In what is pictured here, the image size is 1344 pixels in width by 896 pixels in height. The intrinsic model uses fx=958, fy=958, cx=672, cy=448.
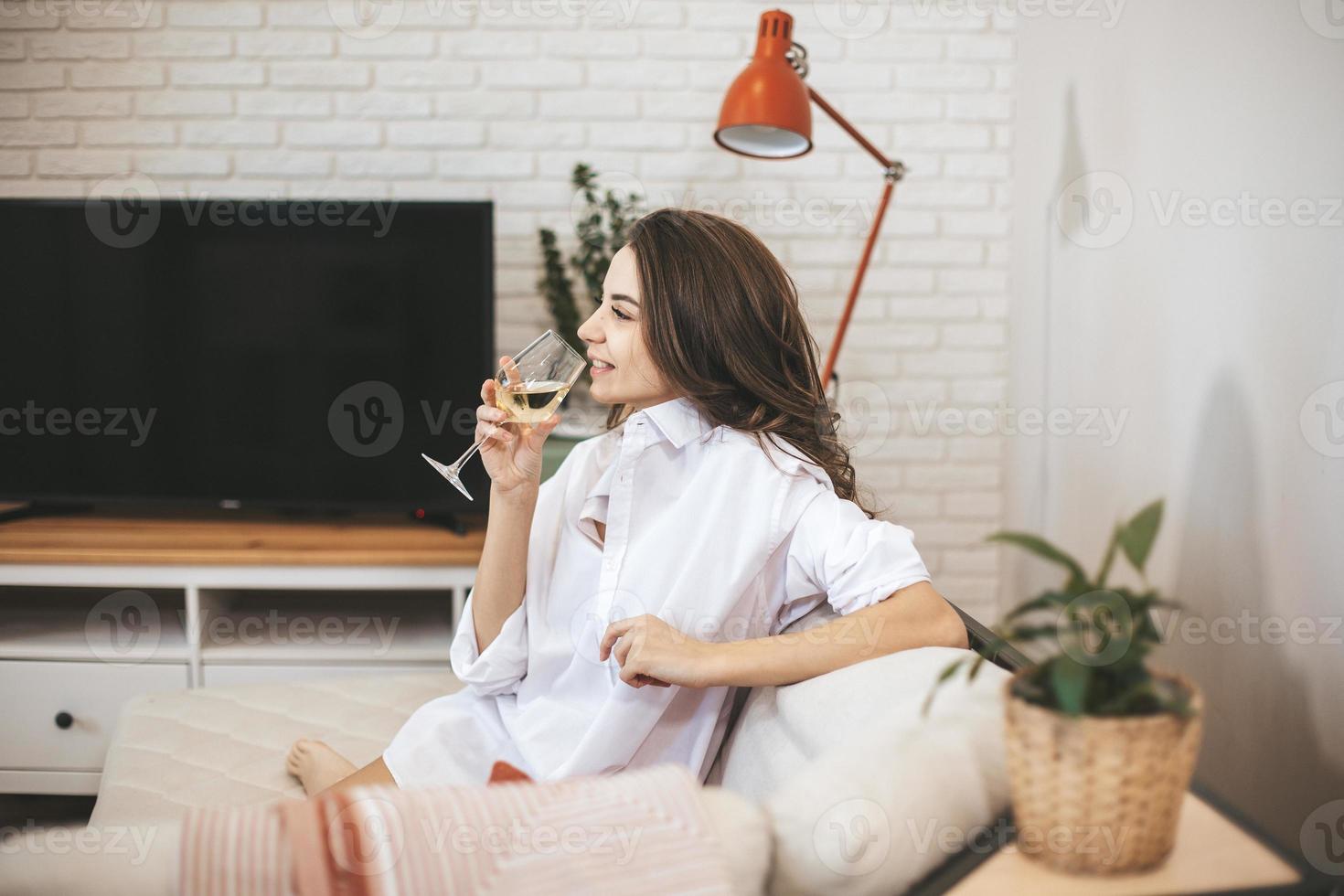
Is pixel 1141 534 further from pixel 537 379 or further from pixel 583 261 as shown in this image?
pixel 583 261

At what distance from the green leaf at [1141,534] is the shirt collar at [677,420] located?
789 mm

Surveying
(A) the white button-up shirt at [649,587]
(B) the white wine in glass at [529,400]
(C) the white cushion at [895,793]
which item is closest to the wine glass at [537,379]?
(B) the white wine in glass at [529,400]

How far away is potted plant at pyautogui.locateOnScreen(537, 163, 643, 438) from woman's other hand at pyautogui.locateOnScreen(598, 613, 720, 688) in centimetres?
112

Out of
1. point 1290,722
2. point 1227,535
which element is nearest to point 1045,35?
point 1227,535

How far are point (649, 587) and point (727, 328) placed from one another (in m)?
0.38

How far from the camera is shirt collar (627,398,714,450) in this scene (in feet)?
4.52

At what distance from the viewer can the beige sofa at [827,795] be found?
0.61 meters

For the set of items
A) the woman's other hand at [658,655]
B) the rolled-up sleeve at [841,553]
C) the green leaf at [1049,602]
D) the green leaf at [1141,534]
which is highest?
the green leaf at [1141,534]

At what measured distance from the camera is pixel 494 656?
1.40 m

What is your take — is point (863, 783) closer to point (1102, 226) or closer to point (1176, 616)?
point (1176, 616)

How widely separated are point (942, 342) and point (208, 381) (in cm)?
192

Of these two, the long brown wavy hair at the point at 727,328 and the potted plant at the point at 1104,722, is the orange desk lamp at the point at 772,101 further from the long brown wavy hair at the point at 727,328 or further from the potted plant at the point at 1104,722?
the potted plant at the point at 1104,722

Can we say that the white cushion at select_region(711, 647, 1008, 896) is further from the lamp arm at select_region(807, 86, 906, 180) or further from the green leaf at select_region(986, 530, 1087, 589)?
the lamp arm at select_region(807, 86, 906, 180)

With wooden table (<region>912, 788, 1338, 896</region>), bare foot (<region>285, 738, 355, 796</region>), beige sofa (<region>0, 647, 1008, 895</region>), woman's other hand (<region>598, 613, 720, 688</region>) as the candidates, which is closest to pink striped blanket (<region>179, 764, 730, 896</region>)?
beige sofa (<region>0, 647, 1008, 895</region>)
